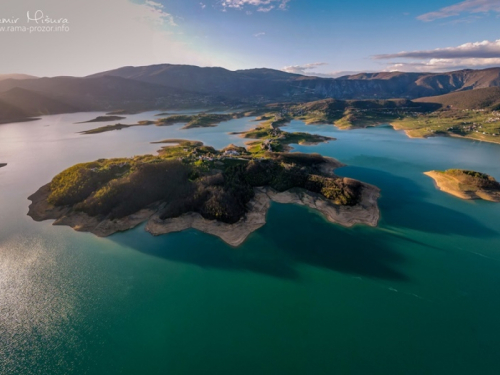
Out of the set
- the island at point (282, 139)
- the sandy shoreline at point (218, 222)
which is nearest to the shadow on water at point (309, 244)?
the sandy shoreline at point (218, 222)

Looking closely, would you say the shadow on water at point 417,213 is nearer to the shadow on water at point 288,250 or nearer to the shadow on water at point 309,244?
the shadow on water at point 309,244

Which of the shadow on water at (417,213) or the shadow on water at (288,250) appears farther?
the shadow on water at (417,213)

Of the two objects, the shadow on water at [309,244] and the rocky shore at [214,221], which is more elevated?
the rocky shore at [214,221]

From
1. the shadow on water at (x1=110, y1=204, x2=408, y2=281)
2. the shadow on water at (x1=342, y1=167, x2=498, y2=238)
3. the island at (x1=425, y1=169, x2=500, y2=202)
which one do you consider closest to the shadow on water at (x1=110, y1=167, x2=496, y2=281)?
the shadow on water at (x1=110, y1=204, x2=408, y2=281)

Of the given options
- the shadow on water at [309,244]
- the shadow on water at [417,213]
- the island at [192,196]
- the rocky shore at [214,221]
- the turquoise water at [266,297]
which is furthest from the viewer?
the island at [192,196]

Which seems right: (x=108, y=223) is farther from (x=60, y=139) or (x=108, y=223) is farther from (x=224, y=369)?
(x=60, y=139)

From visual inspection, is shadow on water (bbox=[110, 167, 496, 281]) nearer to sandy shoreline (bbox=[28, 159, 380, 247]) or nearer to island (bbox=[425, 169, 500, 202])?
sandy shoreline (bbox=[28, 159, 380, 247])

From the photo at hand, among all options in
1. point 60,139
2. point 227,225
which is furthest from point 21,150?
point 227,225
